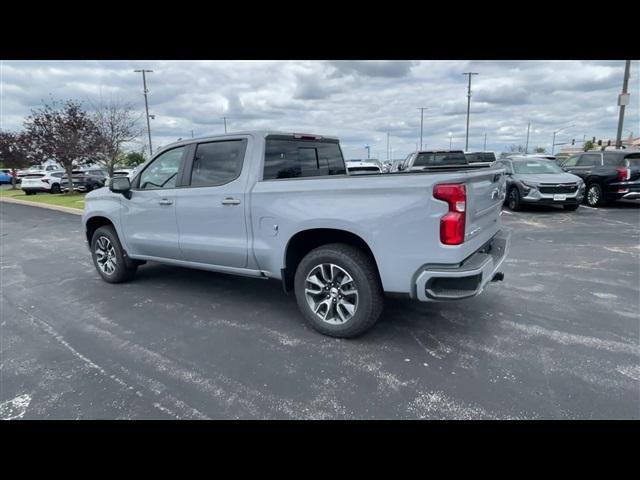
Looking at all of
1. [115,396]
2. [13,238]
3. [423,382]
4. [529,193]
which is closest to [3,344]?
[115,396]

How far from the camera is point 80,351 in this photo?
3539 mm

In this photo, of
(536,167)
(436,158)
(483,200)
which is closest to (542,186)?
(536,167)

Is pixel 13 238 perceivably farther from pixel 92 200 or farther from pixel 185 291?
pixel 185 291

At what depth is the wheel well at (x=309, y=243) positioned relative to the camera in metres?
3.49

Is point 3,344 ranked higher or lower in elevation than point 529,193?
lower

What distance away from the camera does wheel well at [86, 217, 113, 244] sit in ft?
18.5

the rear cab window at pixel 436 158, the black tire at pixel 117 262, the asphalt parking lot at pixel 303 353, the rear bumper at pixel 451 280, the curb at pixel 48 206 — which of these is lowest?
the curb at pixel 48 206

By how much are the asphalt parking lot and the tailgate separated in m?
1.03

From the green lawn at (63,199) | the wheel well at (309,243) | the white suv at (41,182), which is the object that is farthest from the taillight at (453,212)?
the white suv at (41,182)

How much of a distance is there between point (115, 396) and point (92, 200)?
12.2 ft

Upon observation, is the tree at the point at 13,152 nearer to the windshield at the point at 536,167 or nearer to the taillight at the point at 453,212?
the windshield at the point at 536,167

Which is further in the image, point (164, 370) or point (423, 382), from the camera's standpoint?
point (164, 370)

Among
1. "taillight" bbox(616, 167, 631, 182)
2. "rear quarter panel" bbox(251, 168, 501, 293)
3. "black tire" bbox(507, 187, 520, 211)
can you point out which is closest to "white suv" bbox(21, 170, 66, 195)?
"black tire" bbox(507, 187, 520, 211)

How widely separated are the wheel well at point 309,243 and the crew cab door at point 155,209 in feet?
5.21
